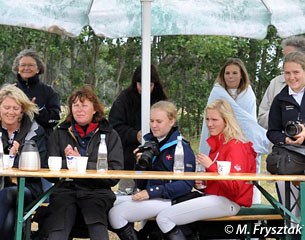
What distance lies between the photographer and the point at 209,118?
4.85m

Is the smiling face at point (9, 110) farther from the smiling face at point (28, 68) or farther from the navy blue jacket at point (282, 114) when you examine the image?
the navy blue jacket at point (282, 114)

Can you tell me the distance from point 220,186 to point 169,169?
37cm

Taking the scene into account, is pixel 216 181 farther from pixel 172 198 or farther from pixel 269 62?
pixel 269 62

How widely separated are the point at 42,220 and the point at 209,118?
1322 millimetres

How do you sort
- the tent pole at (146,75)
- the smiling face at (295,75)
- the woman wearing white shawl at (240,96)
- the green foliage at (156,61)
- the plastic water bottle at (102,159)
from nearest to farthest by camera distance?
1. the plastic water bottle at (102,159)
2. the smiling face at (295,75)
3. the tent pole at (146,75)
4. the woman wearing white shawl at (240,96)
5. the green foliage at (156,61)

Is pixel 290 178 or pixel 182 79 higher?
pixel 182 79

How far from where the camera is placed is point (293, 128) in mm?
4531

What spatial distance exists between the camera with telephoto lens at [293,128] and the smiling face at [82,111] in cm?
133

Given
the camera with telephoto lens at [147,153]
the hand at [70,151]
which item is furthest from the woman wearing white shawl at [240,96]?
the hand at [70,151]

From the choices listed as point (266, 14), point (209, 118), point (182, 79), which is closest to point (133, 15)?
point (266, 14)

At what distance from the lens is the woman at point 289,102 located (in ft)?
15.4

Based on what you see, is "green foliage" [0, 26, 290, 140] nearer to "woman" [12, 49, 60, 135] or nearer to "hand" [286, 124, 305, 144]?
"woman" [12, 49, 60, 135]

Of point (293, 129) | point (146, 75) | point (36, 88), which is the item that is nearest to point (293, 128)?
point (293, 129)

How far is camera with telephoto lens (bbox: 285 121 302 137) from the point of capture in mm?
4516
